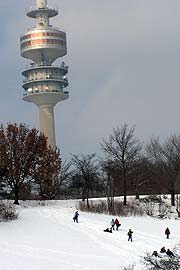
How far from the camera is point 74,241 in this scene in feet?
111

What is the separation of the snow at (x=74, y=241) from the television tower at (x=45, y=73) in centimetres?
7528

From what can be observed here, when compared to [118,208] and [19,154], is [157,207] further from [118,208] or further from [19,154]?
[19,154]

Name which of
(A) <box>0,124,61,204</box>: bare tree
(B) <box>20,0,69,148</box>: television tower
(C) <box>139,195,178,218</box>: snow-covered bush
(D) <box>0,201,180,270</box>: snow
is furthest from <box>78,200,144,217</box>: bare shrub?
(B) <box>20,0,69,148</box>: television tower

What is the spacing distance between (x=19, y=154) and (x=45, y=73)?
69194mm

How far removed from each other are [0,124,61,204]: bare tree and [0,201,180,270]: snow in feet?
27.6

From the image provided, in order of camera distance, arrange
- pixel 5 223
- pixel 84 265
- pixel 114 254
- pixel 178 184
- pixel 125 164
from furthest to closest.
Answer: pixel 178 184 < pixel 125 164 < pixel 5 223 < pixel 114 254 < pixel 84 265

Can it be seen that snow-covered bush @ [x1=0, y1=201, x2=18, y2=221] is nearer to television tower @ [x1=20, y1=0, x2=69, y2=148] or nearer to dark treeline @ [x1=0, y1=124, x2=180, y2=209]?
dark treeline @ [x1=0, y1=124, x2=180, y2=209]

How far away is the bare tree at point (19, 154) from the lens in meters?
55.1

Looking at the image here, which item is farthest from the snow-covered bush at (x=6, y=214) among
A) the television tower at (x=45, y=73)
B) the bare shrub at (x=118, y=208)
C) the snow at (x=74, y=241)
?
the television tower at (x=45, y=73)

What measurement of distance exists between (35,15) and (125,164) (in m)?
82.8

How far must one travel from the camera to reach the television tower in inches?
4804

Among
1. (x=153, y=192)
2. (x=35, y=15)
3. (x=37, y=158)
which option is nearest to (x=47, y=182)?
(x=37, y=158)

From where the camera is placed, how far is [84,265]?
27.3 metres

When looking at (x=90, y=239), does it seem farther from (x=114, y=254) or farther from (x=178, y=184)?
(x=178, y=184)
